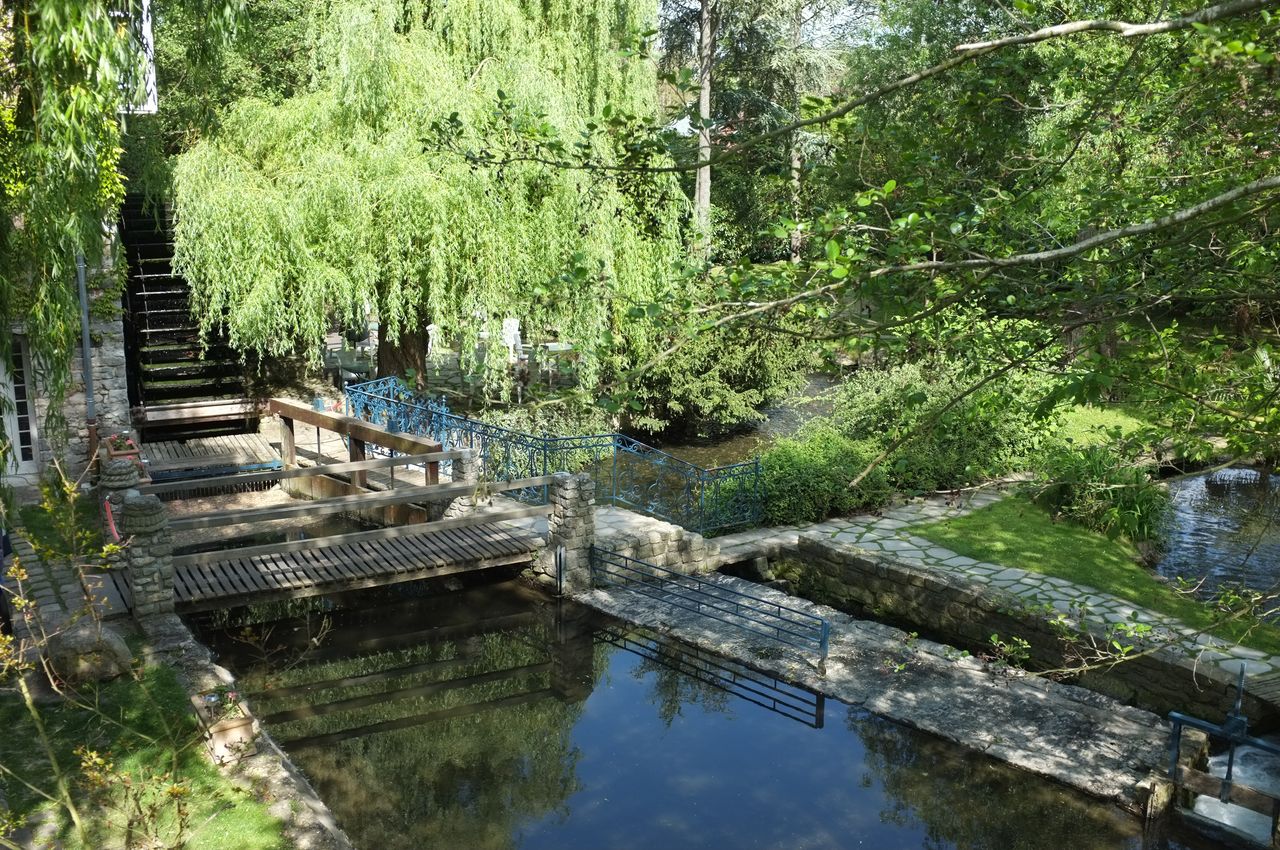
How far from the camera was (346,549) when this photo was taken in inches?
452

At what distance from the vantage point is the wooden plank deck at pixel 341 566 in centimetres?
1032

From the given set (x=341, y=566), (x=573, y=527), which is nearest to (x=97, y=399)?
(x=341, y=566)

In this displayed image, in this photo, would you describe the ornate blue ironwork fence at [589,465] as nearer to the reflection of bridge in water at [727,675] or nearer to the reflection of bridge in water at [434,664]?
the reflection of bridge in water at [434,664]

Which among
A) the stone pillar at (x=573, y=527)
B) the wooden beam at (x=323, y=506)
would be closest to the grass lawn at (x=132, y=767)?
the wooden beam at (x=323, y=506)

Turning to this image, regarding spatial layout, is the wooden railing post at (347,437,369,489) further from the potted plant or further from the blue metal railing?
the potted plant

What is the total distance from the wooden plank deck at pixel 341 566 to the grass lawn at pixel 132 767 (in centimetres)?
174

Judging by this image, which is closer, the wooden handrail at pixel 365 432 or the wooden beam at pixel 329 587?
the wooden beam at pixel 329 587

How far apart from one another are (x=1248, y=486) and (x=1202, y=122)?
35.2 ft

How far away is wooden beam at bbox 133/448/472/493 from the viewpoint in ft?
36.9

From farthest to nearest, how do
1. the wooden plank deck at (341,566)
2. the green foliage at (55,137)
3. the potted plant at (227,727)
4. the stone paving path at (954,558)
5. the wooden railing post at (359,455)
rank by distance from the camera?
the wooden railing post at (359,455) < the wooden plank deck at (341,566) < the stone paving path at (954,558) < the potted plant at (227,727) < the green foliage at (55,137)

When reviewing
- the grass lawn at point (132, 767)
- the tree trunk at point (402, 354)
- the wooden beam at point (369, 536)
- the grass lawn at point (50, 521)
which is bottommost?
the grass lawn at point (132, 767)

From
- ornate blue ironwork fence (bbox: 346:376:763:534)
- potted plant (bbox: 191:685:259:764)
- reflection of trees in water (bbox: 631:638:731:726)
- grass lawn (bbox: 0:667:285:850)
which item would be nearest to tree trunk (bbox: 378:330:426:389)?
ornate blue ironwork fence (bbox: 346:376:763:534)

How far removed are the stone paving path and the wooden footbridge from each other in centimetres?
289

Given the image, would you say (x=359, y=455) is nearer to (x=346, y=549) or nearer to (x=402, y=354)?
(x=346, y=549)
